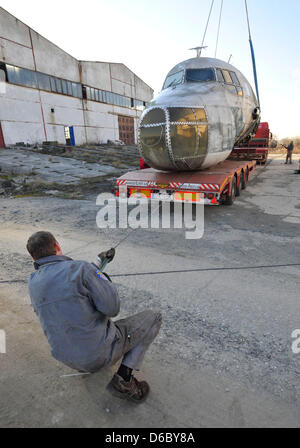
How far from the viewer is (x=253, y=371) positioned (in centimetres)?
256

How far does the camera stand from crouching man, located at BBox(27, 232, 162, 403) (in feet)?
6.38

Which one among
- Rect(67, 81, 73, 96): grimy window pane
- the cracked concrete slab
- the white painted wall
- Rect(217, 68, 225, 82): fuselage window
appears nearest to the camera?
Rect(217, 68, 225, 82): fuselage window

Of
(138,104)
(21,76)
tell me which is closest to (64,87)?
(21,76)

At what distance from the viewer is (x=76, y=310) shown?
6.44ft

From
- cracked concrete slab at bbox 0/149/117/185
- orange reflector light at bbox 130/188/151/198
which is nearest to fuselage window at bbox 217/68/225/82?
orange reflector light at bbox 130/188/151/198

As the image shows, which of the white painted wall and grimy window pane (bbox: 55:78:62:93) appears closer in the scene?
the white painted wall

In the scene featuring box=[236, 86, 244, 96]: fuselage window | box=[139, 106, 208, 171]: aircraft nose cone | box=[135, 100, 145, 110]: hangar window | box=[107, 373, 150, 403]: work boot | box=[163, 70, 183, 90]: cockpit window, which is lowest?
box=[107, 373, 150, 403]: work boot

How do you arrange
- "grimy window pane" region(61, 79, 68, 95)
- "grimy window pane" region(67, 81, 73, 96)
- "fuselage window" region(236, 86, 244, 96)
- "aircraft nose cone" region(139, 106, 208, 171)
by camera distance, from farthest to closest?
"grimy window pane" region(67, 81, 73, 96) → "grimy window pane" region(61, 79, 68, 95) → "fuselage window" region(236, 86, 244, 96) → "aircraft nose cone" region(139, 106, 208, 171)

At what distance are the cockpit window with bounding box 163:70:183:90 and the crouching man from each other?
803 cm

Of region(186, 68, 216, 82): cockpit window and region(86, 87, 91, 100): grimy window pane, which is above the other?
region(86, 87, 91, 100): grimy window pane

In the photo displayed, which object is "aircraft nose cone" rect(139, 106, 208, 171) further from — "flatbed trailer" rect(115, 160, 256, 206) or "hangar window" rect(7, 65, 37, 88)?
"hangar window" rect(7, 65, 37, 88)

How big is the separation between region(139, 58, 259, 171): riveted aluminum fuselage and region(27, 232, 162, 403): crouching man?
216 inches

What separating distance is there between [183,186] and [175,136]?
4.43ft
